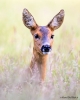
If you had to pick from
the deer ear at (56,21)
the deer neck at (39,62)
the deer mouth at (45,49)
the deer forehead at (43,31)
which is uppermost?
the deer ear at (56,21)

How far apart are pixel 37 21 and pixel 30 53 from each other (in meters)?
0.34

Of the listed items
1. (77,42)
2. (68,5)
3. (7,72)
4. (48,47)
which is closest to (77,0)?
(68,5)

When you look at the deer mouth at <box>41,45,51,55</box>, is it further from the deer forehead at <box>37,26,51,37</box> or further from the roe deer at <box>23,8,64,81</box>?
the deer forehead at <box>37,26,51,37</box>

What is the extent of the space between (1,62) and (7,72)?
146 millimetres

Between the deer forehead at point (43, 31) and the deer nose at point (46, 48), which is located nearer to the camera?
the deer nose at point (46, 48)

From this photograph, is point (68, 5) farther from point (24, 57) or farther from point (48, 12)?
point (24, 57)

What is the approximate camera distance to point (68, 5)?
5031 millimetres

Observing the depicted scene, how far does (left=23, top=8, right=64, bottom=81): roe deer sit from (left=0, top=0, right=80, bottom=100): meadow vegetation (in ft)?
0.31

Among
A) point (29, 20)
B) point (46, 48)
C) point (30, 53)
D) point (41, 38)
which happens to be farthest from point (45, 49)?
point (29, 20)

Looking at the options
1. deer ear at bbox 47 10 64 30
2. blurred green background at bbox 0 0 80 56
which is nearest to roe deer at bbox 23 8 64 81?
deer ear at bbox 47 10 64 30

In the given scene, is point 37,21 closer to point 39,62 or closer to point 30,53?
point 30,53

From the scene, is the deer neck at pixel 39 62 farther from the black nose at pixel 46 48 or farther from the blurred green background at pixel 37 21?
the blurred green background at pixel 37 21

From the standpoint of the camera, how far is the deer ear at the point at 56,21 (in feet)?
15.6

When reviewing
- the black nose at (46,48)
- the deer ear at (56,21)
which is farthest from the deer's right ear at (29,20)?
the black nose at (46,48)
